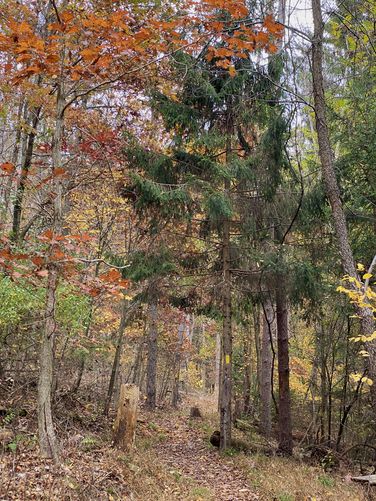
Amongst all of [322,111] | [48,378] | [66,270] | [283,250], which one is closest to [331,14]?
[322,111]

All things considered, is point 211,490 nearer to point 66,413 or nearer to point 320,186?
point 66,413

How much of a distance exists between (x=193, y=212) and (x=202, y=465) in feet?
18.4

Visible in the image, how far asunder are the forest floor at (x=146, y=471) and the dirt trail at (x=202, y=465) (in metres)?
0.02

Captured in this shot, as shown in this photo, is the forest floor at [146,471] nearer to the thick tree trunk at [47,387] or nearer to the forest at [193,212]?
the forest at [193,212]

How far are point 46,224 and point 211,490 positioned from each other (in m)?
7.05

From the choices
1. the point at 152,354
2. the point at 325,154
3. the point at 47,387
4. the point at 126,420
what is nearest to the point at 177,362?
the point at 152,354

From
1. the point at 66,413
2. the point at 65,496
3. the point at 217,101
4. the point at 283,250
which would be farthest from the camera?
the point at 217,101

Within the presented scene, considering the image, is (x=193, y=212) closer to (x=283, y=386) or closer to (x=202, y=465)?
(x=283, y=386)

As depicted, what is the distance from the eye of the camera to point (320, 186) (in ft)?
30.9

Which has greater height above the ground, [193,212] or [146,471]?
[193,212]

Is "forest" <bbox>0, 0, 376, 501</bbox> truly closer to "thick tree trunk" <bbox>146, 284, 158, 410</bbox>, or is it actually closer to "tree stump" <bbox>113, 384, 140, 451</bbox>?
"tree stump" <bbox>113, 384, 140, 451</bbox>

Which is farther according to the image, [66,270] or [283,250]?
[283,250]

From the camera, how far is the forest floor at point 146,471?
5.07 metres

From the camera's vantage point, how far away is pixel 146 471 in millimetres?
6918
